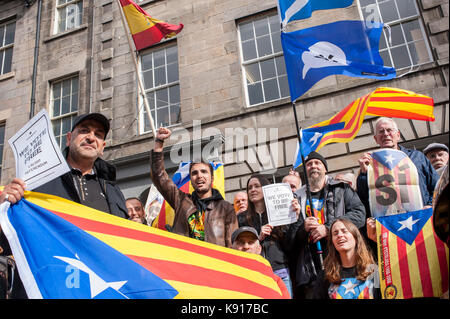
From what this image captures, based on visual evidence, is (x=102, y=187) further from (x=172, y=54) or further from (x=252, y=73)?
(x=172, y=54)

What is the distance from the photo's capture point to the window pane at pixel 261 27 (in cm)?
995

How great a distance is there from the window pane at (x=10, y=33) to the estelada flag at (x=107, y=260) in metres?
13.5

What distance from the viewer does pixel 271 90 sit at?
31.0ft

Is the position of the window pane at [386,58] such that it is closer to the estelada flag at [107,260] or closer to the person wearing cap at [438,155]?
the person wearing cap at [438,155]

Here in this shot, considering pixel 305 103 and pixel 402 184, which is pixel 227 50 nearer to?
pixel 305 103

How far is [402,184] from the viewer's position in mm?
3963

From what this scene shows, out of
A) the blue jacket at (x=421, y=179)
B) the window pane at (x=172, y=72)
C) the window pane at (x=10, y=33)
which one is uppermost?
the window pane at (x=10, y=33)

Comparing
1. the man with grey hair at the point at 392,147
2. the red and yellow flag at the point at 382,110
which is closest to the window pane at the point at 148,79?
the red and yellow flag at the point at 382,110

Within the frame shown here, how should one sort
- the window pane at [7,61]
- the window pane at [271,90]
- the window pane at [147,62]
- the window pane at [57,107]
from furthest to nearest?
the window pane at [7,61] < the window pane at [57,107] < the window pane at [147,62] < the window pane at [271,90]

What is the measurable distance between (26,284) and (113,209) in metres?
1.05

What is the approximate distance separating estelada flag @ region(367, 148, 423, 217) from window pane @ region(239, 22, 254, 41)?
21.7 feet

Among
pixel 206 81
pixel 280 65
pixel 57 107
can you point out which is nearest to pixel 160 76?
pixel 206 81

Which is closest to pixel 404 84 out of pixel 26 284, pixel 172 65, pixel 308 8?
pixel 308 8
